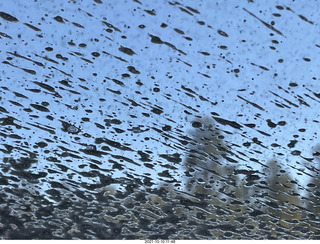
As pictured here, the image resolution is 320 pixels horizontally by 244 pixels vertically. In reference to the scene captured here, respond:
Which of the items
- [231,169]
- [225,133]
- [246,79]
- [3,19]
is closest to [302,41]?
[246,79]

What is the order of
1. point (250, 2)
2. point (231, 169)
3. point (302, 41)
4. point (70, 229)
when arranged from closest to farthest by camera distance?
point (250, 2)
point (302, 41)
point (231, 169)
point (70, 229)

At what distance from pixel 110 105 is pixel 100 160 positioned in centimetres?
33

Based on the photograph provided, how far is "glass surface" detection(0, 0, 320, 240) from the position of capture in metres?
1.62

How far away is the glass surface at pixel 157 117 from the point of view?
63.7 inches

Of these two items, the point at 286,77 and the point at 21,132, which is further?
the point at 21,132

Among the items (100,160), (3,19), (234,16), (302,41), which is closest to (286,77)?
(302,41)

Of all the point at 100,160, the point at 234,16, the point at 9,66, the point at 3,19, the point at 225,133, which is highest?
the point at 234,16

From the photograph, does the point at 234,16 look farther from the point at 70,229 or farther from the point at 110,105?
the point at 70,229

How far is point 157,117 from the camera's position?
1.90m

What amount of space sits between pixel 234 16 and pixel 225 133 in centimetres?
63

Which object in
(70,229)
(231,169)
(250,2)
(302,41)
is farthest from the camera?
(70,229)

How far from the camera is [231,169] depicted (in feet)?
6.77

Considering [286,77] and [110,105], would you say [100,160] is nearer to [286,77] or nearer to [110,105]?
[110,105]

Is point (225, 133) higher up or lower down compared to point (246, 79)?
lower down
